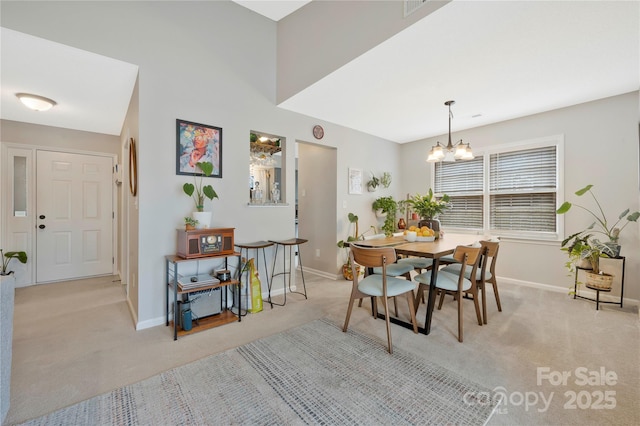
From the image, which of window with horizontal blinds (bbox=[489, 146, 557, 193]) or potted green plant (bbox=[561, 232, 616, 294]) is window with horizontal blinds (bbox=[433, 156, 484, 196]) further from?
potted green plant (bbox=[561, 232, 616, 294])

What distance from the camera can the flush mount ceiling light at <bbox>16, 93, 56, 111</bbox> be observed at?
9.59 feet

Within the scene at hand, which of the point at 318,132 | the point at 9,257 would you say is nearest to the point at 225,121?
the point at 318,132

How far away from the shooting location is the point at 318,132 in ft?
13.1

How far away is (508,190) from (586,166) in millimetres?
897

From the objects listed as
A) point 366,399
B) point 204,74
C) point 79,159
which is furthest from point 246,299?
point 79,159

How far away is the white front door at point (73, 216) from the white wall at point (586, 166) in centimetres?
640

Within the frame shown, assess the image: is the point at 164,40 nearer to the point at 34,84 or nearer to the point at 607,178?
the point at 34,84

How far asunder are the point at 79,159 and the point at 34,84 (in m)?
1.78

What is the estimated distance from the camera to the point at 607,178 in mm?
3311

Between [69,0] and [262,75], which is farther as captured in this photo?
[262,75]

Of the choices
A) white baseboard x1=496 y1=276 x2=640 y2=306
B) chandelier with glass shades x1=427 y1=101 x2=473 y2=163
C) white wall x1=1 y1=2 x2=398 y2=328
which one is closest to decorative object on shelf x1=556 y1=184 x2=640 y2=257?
white baseboard x1=496 y1=276 x2=640 y2=306

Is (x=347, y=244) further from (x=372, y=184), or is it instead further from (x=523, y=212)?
(x=523, y=212)

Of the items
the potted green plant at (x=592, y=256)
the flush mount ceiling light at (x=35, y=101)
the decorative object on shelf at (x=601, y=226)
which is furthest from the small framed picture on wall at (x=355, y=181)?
the flush mount ceiling light at (x=35, y=101)

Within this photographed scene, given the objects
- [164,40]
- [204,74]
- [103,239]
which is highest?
[164,40]
